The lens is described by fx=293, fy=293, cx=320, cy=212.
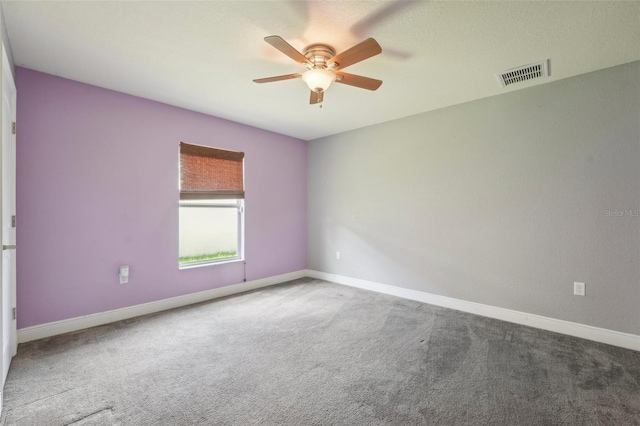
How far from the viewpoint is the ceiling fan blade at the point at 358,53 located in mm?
1868

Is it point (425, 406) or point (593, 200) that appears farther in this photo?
point (593, 200)

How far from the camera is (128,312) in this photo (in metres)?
3.25

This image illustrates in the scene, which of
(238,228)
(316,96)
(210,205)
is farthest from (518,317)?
(210,205)

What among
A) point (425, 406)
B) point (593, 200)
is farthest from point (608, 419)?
point (593, 200)

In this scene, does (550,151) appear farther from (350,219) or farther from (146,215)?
(146,215)

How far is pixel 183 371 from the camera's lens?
2215mm

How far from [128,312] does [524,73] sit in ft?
15.5

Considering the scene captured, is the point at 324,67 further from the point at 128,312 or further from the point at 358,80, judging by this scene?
the point at 128,312

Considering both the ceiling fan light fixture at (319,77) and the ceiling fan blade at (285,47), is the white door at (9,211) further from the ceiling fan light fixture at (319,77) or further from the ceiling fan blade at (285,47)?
the ceiling fan light fixture at (319,77)

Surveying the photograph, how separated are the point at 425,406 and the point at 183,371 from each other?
1732mm

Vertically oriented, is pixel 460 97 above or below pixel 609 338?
above

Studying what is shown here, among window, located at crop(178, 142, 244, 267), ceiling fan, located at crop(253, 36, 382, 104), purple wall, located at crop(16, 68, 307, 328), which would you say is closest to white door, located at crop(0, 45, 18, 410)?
purple wall, located at crop(16, 68, 307, 328)

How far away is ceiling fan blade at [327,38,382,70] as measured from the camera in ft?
6.13

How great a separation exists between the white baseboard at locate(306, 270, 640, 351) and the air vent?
7.83ft
